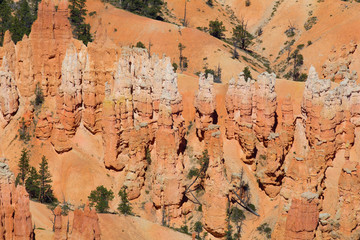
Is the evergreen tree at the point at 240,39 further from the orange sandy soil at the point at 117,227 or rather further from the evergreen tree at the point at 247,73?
the orange sandy soil at the point at 117,227

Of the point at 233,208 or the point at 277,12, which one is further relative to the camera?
the point at 277,12

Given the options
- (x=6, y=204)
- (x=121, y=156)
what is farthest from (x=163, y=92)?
(x=6, y=204)

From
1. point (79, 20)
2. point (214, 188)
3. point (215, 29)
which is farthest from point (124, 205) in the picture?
point (215, 29)

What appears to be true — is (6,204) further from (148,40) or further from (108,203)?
(148,40)

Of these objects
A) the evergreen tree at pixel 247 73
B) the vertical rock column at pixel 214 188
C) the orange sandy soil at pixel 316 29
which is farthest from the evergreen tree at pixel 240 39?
the vertical rock column at pixel 214 188

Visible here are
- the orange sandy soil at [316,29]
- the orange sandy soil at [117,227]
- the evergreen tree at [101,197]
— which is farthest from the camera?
the orange sandy soil at [316,29]

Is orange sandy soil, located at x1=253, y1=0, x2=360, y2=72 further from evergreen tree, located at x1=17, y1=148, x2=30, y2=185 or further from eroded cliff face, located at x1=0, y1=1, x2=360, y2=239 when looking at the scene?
evergreen tree, located at x1=17, y1=148, x2=30, y2=185
